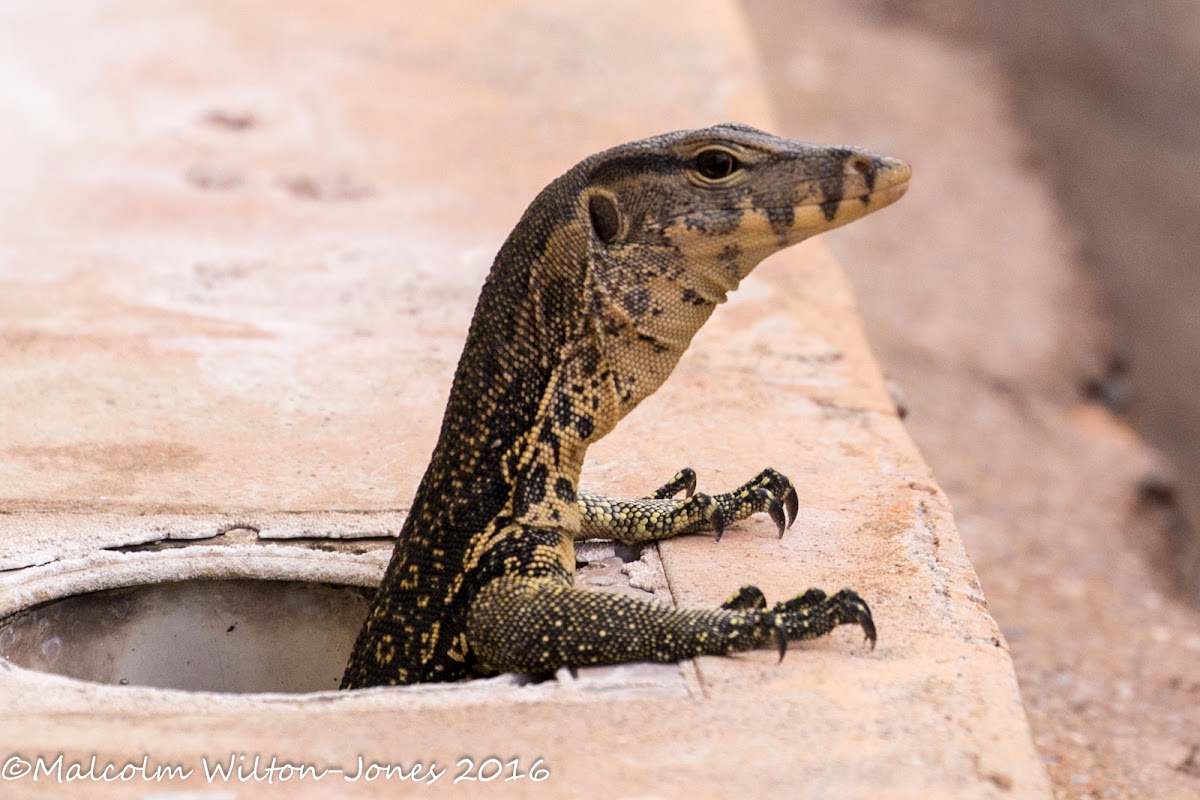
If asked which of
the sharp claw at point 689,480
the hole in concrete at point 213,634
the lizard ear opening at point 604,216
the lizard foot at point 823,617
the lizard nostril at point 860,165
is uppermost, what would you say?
the lizard nostril at point 860,165

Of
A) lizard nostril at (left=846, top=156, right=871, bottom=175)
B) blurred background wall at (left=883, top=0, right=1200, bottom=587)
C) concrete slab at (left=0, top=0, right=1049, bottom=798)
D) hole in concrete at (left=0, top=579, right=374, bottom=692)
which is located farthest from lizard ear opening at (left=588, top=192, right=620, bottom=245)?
blurred background wall at (left=883, top=0, right=1200, bottom=587)

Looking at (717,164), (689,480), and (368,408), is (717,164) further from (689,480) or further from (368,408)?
(368,408)

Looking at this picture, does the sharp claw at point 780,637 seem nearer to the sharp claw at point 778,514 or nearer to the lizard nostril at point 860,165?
the sharp claw at point 778,514

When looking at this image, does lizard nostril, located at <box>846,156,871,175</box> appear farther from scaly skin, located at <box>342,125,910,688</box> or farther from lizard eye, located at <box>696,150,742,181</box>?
lizard eye, located at <box>696,150,742,181</box>

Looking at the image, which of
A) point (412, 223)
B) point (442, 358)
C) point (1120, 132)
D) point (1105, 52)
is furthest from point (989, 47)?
point (442, 358)

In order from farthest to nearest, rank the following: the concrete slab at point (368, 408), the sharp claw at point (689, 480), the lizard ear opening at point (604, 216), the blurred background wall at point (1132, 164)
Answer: the blurred background wall at point (1132, 164) → the sharp claw at point (689, 480) → the lizard ear opening at point (604, 216) → the concrete slab at point (368, 408)

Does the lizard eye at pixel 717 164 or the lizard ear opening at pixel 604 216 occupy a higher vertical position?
the lizard eye at pixel 717 164

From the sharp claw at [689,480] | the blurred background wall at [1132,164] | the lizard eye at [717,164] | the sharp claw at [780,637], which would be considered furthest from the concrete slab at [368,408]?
the blurred background wall at [1132,164]

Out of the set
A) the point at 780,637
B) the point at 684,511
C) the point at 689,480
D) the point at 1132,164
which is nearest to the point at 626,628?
the point at 780,637
